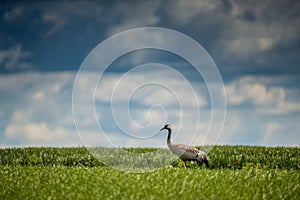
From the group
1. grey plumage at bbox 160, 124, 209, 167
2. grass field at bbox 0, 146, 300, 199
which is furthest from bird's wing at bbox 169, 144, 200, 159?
grass field at bbox 0, 146, 300, 199

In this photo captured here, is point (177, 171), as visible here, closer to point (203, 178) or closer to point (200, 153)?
point (203, 178)

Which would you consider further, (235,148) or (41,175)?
(235,148)

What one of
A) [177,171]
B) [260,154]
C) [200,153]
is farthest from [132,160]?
[260,154]

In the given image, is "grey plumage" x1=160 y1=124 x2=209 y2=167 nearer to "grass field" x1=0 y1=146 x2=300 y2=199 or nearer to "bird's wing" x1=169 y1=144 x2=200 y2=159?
"bird's wing" x1=169 y1=144 x2=200 y2=159

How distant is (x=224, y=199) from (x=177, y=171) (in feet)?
12.4

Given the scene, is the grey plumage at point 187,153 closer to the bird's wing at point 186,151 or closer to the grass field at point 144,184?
the bird's wing at point 186,151

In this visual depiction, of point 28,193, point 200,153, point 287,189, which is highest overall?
point 200,153

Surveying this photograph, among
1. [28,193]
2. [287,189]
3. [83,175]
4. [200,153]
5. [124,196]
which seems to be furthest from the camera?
[200,153]

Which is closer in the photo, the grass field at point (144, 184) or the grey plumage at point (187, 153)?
the grass field at point (144, 184)

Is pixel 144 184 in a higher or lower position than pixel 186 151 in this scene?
lower

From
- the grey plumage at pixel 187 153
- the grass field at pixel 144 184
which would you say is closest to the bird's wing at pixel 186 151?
the grey plumage at pixel 187 153

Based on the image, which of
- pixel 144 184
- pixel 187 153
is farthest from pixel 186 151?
pixel 144 184

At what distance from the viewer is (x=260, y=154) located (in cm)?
2300

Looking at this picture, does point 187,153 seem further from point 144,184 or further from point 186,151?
point 144,184
